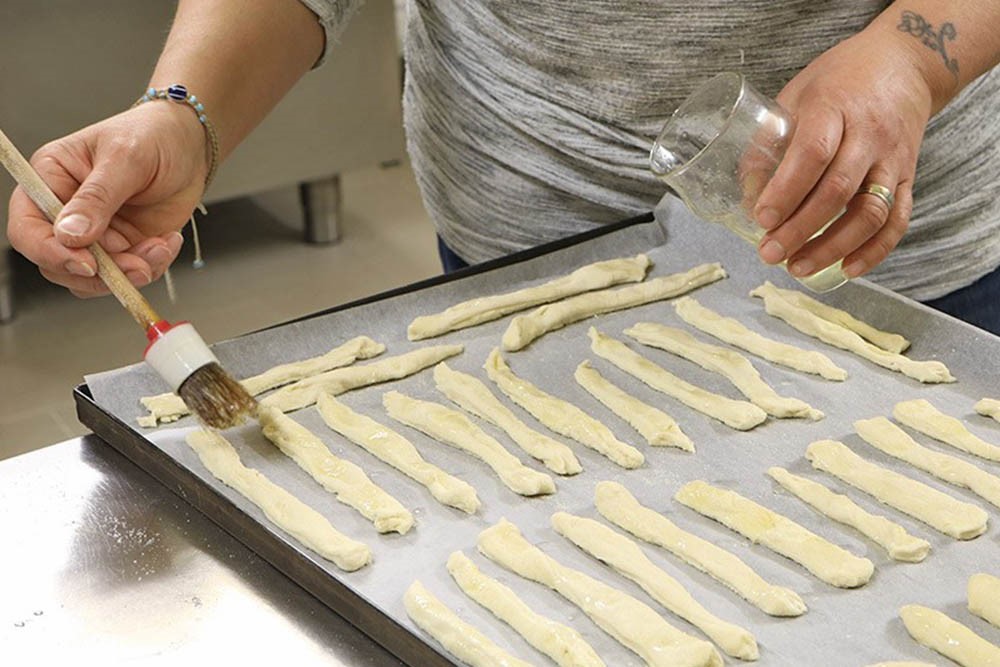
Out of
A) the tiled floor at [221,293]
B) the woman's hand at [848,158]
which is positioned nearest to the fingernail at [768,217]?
the woman's hand at [848,158]

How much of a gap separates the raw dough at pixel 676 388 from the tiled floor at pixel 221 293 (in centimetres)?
188

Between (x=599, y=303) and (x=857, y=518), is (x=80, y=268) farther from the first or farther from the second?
(x=857, y=518)

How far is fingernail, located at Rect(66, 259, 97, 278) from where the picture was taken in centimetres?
130

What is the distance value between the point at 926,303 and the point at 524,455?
630 millimetres

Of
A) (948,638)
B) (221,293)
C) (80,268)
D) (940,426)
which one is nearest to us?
(948,638)

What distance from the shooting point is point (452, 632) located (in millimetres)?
1086

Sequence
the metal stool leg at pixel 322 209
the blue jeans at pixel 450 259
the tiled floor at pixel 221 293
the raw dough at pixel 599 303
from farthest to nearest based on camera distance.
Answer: the metal stool leg at pixel 322 209 < the tiled floor at pixel 221 293 < the blue jeans at pixel 450 259 < the raw dough at pixel 599 303

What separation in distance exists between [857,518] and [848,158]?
1.10 ft

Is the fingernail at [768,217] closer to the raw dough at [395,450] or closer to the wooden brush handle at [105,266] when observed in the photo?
the raw dough at [395,450]

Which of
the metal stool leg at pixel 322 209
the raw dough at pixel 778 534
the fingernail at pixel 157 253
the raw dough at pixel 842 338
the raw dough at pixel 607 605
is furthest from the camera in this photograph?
the metal stool leg at pixel 322 209

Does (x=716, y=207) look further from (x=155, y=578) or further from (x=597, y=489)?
(x=155, y=578)

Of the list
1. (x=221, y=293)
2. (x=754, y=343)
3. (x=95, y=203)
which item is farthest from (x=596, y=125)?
(x=221, y=293)

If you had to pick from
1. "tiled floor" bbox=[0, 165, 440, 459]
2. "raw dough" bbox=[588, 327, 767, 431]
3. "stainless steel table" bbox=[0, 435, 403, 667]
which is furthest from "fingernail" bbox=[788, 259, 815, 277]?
"tiled floor" bbox=[0, 165, 440, 459]

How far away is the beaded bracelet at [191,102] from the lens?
1476 mm
